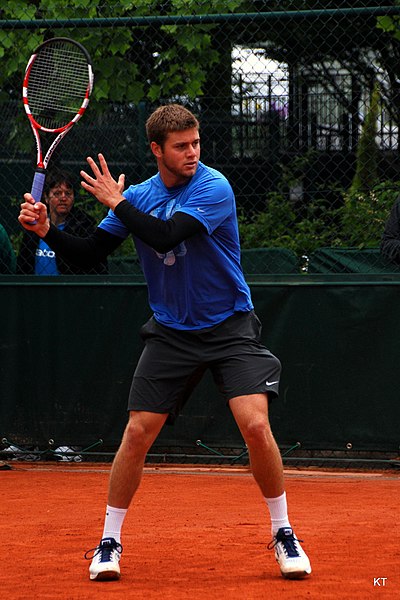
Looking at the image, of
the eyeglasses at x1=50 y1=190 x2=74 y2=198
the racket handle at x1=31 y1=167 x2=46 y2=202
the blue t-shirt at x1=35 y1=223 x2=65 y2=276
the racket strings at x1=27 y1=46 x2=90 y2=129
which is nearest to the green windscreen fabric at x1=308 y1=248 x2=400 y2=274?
the eyeglasses at x1=50 y1=190 x2=74 y2=198

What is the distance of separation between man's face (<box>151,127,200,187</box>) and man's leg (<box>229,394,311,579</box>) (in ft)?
3.09

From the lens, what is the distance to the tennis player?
4344 mm

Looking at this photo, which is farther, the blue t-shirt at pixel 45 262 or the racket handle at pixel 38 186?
the blue t-shirt at pixel 45 262

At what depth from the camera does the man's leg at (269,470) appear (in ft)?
14.1

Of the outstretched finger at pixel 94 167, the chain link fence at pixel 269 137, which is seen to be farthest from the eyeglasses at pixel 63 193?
the outstretched finger at pixel 94 167

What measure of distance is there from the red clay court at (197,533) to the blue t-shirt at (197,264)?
3.39ft

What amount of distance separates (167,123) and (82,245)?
0.62 m

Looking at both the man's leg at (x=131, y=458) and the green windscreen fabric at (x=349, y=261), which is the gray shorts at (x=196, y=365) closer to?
the man's leg at (x=131, y=458)

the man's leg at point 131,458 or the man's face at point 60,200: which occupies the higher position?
the man's face at point 60,200

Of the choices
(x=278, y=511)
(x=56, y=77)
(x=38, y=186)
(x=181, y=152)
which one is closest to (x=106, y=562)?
(x=278, y=511)

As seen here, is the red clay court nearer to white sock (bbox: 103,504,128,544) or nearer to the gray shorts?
white sock (bbox: 103,504,128,544)

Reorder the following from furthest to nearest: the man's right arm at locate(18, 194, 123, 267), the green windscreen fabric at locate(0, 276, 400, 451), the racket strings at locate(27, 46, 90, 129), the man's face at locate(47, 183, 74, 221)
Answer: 1. the man's face at locate(47, 183, 74, 221)
2. the green windscreen fabric at locate(0, 276, 400, 451)
3. the racket strings at locate(27, 46, 90, 129)
4. the man's right arm at locate(18, 194, 123, 267)

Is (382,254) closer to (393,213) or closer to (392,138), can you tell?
(393,213)

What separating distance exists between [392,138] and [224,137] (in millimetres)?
1116
